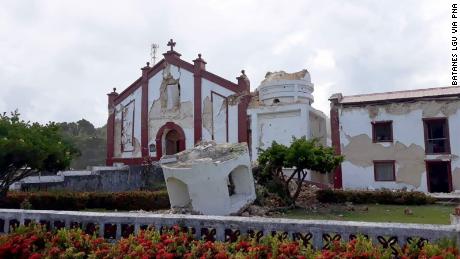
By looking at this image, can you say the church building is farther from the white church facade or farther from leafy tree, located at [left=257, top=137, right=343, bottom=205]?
leafy tree, located at [left=257, top=137, right=343, bottom=205]

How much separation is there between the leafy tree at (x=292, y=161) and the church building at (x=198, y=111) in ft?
23.0

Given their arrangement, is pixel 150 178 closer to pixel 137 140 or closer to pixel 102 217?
pixel 137 140

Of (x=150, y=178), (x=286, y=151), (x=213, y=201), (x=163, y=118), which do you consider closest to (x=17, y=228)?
(x=213, y=201)

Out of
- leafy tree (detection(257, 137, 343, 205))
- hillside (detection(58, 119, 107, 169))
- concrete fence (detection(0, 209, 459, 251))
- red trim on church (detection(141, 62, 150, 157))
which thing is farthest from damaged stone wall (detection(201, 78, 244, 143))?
hillside (detection(58, 119, 107, 169))

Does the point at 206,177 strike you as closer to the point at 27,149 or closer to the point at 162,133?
the point at 27,149

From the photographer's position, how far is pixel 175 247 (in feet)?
16.6

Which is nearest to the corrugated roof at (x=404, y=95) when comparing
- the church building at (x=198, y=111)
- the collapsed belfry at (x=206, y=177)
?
the church building at (x=198, y=111)

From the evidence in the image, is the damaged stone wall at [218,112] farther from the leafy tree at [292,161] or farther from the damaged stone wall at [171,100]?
the leafy tree at [292,161]

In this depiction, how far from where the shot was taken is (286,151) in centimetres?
1680

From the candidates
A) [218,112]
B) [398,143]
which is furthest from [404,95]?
[218,112]

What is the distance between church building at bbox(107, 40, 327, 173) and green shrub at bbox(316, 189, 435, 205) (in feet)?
19.0

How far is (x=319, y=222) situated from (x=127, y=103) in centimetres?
2682

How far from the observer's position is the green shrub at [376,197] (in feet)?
57.8

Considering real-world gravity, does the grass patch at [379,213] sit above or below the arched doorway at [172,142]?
below
